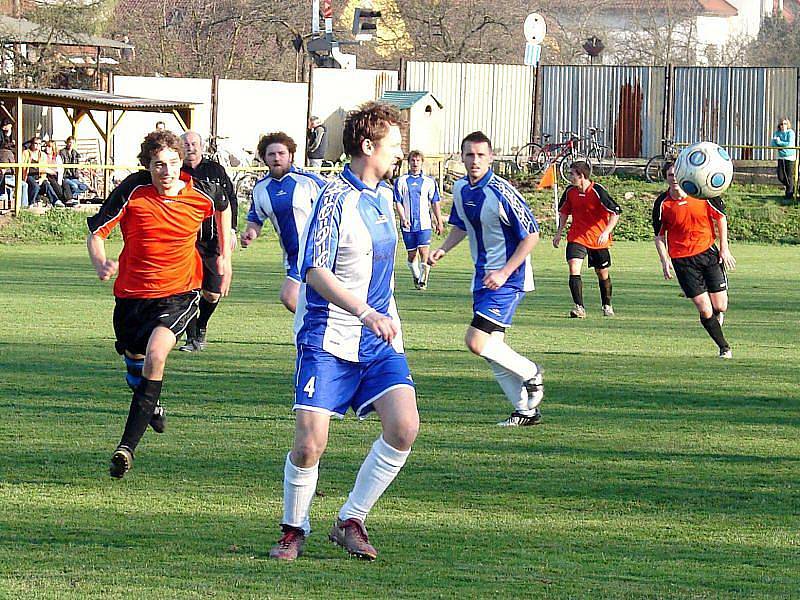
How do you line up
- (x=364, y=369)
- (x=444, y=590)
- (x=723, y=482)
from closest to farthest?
1. (x=444, y=590)
2. (x=364, y=369)
3. (x=723, y=482)

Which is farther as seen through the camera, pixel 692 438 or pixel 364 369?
pixel 692 438

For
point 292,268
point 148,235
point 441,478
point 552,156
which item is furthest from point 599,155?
point 441,478

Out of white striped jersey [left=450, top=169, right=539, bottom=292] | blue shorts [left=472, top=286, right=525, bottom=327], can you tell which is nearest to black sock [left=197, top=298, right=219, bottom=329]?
white striped jersey [left=450, top=169, right=539, bottom=292]

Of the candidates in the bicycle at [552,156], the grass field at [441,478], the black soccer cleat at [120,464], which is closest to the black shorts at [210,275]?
the grass field at [441,478]

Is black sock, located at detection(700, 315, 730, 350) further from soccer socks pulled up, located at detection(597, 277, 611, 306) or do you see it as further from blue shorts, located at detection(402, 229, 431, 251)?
blue shorts, located at detection(402, 229, 431, 251)

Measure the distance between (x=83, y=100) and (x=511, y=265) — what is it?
19887mm

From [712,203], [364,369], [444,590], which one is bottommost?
[444,590]

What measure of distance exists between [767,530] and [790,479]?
3.71ft

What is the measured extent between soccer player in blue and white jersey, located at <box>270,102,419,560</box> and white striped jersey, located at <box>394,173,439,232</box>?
13.3m

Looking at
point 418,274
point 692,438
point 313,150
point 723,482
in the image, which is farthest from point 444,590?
point 313,150

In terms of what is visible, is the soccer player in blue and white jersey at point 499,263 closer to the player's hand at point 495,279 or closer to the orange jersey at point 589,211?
the player's hand at point 495,279

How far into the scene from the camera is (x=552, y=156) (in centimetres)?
3488

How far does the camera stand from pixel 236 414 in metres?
8.83

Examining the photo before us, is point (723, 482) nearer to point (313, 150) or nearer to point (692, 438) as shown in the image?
point (692, 438)
